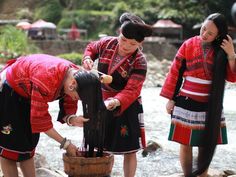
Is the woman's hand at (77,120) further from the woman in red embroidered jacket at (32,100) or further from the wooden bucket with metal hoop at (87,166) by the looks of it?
the wooden bucket with metal hoop at (87,166)

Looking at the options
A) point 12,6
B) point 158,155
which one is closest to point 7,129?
point 158,155

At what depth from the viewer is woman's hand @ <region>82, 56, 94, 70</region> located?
287 cm

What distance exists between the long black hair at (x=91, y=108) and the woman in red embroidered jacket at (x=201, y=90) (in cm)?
79

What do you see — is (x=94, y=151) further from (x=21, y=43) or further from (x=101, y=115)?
(x=21, y=43)

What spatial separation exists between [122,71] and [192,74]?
497 millimetres

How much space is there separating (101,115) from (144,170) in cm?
195

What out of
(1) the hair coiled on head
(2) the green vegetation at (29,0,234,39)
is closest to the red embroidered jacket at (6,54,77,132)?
(1) the hair coiled on head

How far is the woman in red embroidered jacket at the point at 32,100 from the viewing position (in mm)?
2506

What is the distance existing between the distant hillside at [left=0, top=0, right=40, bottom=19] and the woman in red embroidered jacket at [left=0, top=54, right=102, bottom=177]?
34.7 metres

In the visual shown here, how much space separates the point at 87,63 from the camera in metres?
2.95

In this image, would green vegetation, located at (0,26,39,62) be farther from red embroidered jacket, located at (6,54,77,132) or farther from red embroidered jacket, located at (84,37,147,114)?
red embroidered jacket, located at (6,54,77,132)

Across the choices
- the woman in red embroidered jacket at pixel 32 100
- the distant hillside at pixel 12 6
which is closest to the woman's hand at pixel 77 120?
the woman in red embroidered jacket at pixel 32 100

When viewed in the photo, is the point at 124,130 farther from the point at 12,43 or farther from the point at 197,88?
the point at 12,43

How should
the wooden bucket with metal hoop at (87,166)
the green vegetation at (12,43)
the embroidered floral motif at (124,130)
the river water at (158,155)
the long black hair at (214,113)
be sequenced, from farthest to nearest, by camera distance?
the green vegetation at (12,43) < the river water at (158,155) < the embroidered floral motif at (124,130) < the long black hair at (214,113) < the wooden bucket with metal hoop at (87,166)
